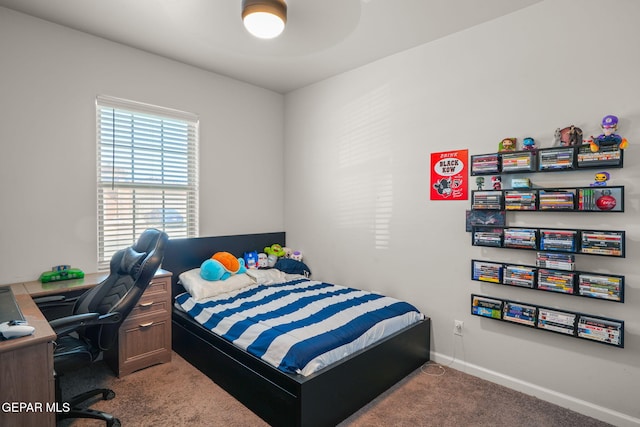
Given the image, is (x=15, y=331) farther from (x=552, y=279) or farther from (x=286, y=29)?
(x=552, y=279)

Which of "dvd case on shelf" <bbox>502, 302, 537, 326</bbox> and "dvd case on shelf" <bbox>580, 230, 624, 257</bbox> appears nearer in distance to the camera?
"dvd case on shelf" <bbox>580, 230, 624, 257</bbox>

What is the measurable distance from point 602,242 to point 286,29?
251 cm

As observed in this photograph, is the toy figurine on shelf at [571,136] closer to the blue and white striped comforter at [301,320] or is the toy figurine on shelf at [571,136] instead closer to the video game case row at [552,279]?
the video game case row at [552,279]

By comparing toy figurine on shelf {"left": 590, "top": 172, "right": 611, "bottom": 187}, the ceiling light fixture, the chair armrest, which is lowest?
the chair armrest

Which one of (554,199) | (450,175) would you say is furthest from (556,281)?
(450,175)

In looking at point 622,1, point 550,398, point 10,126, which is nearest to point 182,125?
point 10,126

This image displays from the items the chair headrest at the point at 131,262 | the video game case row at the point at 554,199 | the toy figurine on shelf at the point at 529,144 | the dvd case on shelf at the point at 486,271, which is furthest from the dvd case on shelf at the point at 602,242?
the chair headrest at the point at 131,262

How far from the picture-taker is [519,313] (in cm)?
236

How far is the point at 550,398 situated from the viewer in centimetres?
229

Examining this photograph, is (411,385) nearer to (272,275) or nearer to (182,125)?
(272,275)

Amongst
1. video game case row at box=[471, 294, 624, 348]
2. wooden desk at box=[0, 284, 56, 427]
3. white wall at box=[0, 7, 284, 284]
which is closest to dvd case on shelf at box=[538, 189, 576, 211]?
video game case row at box=[471, 294, 624, 348]

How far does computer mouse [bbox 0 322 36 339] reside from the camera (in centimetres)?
148

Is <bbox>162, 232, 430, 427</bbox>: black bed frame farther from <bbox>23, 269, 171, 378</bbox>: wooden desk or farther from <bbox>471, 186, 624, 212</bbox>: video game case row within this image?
<bbox>471, 186, 624, 212</bbox>: video game case row

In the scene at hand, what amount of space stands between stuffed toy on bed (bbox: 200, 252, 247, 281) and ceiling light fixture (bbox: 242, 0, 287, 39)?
2.05 meters
